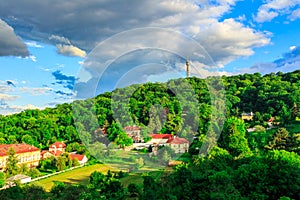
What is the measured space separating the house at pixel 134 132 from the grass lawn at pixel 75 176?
7.98ft

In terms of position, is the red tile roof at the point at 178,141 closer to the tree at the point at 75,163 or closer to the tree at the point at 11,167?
the tree at the point at 75,163

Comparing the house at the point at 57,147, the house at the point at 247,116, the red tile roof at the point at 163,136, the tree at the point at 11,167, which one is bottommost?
the tree at the point at 11,167

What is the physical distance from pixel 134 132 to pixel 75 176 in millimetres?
4911

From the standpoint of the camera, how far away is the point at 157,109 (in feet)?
65.5

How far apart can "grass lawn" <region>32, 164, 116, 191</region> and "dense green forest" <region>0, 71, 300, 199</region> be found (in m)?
2.46

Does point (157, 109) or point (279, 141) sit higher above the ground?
point (157, 109)

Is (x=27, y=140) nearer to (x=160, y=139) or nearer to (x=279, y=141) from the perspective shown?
(x=160, y=139)

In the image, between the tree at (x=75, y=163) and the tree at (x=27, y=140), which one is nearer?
the tree at (x=75, y=163)

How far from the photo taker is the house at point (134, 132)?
1672 cm

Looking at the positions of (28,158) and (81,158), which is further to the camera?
(28,158)

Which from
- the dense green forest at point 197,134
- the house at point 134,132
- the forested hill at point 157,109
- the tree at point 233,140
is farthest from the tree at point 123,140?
the tree at point 233,140

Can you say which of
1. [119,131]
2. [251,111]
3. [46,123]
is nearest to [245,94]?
[251,111]

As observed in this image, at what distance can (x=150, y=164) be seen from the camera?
15484 millimetres

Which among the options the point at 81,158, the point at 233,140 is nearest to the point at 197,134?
the point at 233,140
